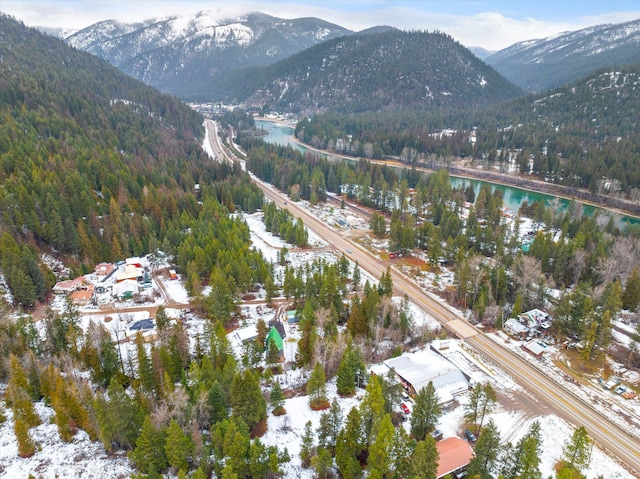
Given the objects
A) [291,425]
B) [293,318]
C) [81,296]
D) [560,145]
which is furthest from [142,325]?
[560,145]

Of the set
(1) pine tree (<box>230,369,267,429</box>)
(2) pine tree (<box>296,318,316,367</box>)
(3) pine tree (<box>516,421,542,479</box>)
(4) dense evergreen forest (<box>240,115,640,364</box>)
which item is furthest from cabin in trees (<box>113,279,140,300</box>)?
(3) pine tree (<box>516,421,542,479</box>)

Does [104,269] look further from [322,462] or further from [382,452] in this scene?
[382,452]

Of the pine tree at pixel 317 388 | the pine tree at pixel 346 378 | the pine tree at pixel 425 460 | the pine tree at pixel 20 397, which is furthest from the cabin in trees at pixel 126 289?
the pine tree at pixel 425 460

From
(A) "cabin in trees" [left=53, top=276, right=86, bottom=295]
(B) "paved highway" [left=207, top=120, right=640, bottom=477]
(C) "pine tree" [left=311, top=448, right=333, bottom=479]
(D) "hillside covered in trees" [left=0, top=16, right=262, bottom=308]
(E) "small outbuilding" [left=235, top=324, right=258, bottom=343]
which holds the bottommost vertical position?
(B) "paved highway" [left=207, top=120, right=640, bottom=477]

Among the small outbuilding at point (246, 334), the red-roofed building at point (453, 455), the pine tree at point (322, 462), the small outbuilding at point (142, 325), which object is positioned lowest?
the red-roofed building at point (453, 455)

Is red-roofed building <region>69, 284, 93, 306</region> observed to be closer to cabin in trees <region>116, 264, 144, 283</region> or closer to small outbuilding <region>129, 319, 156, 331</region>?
cabin in trees <region>116, 264, 144, 283</region>

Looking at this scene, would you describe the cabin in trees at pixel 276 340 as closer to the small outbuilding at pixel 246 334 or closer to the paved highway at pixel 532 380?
the small outbuilding at pixel 246 334

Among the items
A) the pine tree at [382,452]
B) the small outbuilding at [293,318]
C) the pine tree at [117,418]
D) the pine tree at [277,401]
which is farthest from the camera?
the small outbuilding at [293,318]
